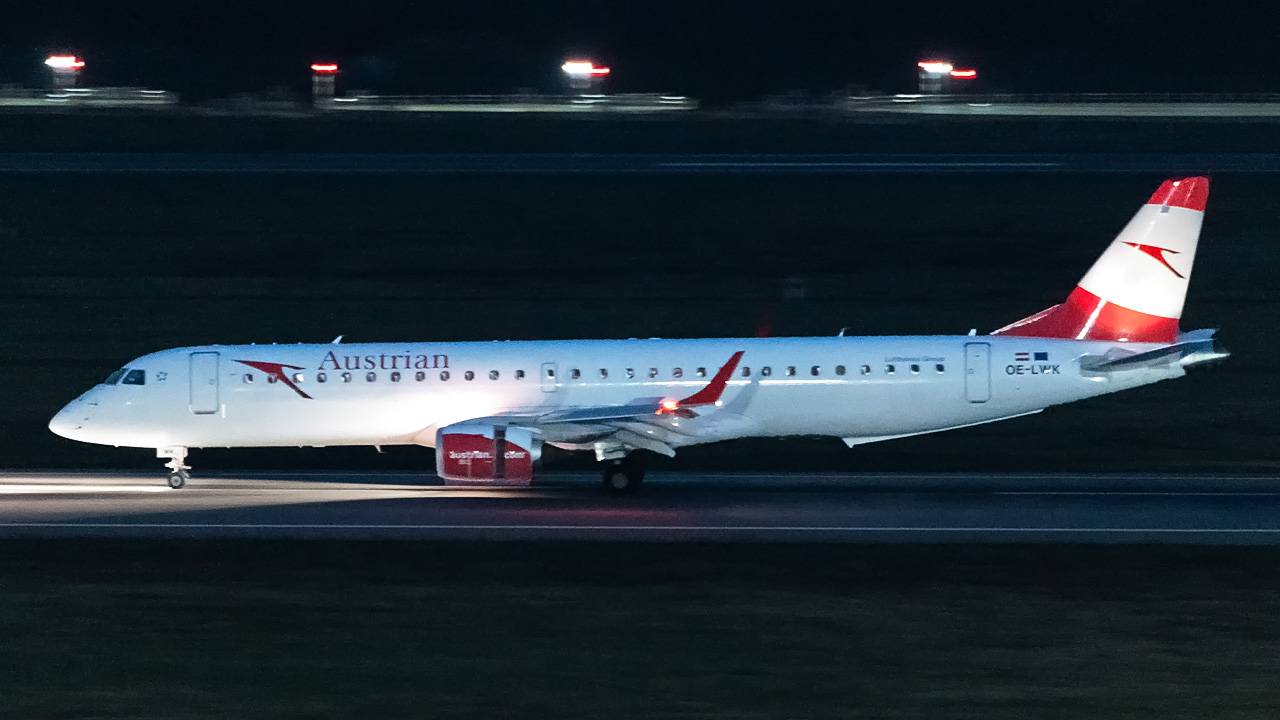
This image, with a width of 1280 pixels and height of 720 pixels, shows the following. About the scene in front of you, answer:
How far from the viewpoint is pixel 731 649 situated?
18.4 metres

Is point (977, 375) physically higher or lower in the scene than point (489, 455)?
higher

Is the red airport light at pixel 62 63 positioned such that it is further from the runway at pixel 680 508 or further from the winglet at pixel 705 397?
the winglet at pixel 705 397

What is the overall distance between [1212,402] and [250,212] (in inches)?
1218

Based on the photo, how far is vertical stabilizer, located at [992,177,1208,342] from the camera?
3016 centimetres

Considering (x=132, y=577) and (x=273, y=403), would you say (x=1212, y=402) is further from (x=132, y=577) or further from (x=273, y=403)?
(x=132, y=577)

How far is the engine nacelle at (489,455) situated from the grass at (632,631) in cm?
423

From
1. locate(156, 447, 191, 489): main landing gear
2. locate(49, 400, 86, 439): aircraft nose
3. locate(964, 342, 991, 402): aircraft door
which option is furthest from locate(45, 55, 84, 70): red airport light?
locate(964, 342, 991, 402): aircraft door

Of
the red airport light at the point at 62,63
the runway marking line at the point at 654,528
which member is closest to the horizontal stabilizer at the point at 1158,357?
the runway marking line at the point at 654,528

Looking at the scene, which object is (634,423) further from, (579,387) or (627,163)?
(627,163)

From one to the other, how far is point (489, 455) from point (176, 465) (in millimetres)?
6805

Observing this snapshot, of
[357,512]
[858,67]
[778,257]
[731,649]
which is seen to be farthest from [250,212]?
[858,67]

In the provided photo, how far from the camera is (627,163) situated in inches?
2322

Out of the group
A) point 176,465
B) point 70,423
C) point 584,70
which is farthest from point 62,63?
point 176,465

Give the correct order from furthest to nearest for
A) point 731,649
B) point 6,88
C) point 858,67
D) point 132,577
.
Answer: point 858,67 < point 6,88 < point 132,577 < point 731,649
